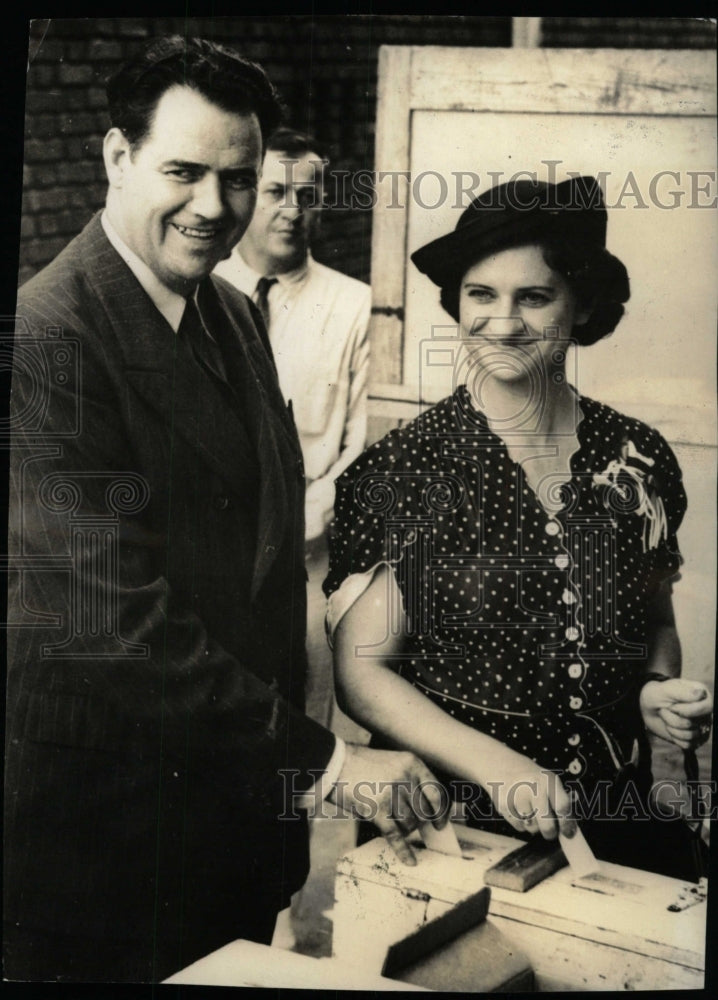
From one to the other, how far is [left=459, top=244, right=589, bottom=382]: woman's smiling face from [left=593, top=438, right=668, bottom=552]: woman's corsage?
359mm

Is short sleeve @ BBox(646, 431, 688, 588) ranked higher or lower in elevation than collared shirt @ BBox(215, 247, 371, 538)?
lower

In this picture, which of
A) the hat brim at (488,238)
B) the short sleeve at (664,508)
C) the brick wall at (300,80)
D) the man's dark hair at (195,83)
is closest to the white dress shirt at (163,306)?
the brick wall at (300,80)

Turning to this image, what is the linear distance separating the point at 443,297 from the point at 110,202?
1053 millimetres

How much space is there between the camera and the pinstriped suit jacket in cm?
305

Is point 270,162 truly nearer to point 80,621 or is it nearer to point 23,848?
point 80,621

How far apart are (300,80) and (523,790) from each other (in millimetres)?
2250

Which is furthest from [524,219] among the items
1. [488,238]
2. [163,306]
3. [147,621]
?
[147,621]

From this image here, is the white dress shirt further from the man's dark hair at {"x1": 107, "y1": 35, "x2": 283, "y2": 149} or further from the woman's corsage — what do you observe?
the woman's corsage

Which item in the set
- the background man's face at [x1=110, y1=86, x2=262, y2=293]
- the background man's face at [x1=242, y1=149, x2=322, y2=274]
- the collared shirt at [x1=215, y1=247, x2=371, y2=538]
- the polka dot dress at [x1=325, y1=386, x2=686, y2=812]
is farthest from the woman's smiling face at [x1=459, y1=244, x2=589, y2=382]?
the background man's face at [x1=110, y1=86, x2=262, y2=293]

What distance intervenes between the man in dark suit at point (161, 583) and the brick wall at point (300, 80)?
67 mm

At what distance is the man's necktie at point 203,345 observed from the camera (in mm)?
3092

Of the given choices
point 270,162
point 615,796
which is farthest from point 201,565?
point 615,796

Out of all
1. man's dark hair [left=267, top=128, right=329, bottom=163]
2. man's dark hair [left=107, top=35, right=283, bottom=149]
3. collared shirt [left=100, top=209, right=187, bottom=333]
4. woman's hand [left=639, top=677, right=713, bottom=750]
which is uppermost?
man's dark hair [left=107, top=35, right=283, bottom=149]

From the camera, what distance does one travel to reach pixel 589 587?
10.1 feet
